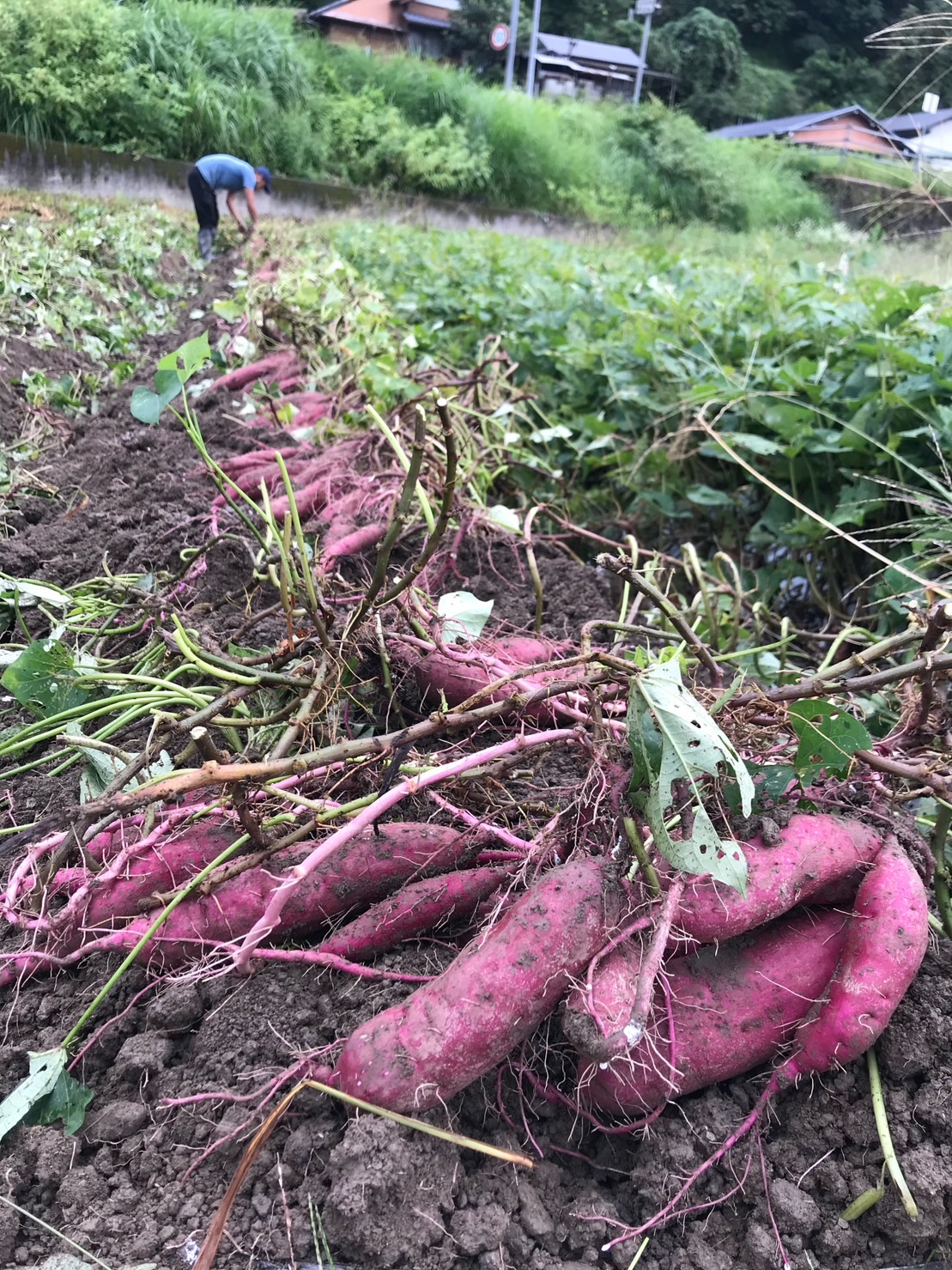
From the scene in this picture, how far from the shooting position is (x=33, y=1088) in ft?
3.13

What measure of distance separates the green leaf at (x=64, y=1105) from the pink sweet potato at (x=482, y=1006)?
0.33 meters

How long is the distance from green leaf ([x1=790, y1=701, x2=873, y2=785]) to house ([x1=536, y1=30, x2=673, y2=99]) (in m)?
36.9

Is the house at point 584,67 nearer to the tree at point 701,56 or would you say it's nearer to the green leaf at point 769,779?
the tree at point 701,56

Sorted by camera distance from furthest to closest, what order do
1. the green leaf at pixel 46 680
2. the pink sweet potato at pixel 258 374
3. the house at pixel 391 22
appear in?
the house at pixel 391 22 < the pink sweet potato at pixel 258 374 < the green leaf at pixel 46 680

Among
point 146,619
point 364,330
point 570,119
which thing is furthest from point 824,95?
point 146,619

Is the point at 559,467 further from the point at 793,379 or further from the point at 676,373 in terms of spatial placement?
the point at 793,379

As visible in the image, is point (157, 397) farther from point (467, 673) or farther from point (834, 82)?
point (834, 82)

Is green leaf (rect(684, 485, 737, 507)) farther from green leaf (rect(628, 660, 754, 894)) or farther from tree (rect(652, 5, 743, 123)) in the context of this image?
tree (rect(652, 5, 743, 123))

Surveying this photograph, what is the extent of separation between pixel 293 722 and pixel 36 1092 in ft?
1.83

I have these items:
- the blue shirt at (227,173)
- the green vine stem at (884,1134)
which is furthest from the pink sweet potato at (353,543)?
the blue shirt at (227,173)

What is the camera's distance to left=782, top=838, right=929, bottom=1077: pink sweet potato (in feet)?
3.30

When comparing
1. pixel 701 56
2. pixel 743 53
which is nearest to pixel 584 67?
pixel 701 56

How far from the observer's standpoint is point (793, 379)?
273 cm

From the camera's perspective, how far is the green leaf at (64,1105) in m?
0.96
